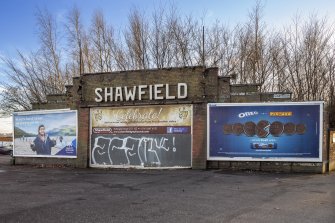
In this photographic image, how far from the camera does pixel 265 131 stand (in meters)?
17.9

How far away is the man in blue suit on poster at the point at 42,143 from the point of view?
875 inches

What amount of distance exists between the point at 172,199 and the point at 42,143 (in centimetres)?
1423

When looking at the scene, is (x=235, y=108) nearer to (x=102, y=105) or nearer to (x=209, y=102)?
(x=209, y=102)

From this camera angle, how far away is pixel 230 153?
60.0ft

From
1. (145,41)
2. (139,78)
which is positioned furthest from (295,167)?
(145,41)

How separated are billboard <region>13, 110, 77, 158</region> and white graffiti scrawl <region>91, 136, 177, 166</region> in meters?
1.59

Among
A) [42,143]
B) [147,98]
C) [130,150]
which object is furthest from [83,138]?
[147,98]

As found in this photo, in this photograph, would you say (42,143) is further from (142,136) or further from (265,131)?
(265,131)

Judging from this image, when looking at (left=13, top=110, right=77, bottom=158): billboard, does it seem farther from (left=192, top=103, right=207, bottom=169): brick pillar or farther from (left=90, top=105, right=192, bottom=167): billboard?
(left=192, top=103, right=207, bottom=169): brick pillar

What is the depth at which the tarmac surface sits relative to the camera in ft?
26.8

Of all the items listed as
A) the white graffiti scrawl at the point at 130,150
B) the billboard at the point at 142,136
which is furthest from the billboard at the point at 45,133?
the white graffiti scrawl at the point at 130,150

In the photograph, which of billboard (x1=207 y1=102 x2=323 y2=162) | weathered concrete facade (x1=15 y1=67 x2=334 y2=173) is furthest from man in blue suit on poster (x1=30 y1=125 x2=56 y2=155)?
billboard (x1=207 y1=102 x2=323 y2=162)

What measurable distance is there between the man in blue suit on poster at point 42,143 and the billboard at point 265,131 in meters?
9.36

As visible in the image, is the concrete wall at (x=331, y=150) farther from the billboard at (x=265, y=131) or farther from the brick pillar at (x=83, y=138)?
the brick pillar at (x=83, y=138)
